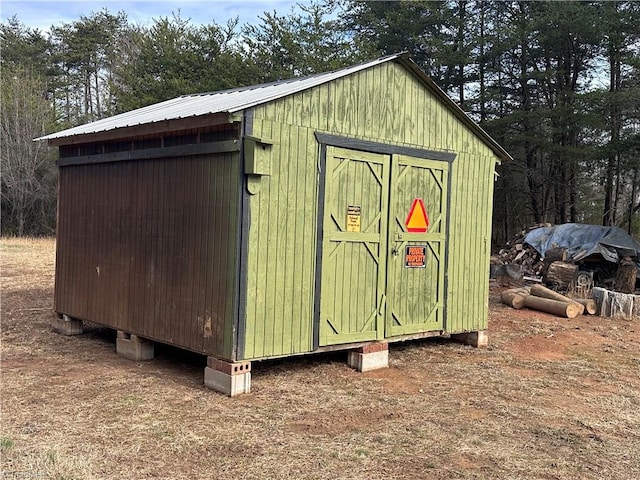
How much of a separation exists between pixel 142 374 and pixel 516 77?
1960cm

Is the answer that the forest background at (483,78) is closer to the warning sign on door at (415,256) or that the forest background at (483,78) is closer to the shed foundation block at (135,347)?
the warning sign on door at (415,256)

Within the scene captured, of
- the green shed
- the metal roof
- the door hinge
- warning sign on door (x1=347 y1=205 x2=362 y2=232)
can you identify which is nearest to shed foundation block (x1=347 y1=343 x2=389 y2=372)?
the green shed

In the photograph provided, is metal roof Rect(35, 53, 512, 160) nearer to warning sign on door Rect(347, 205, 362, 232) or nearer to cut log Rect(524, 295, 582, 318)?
warning sign on door Rect(347, 205, 362, 232)

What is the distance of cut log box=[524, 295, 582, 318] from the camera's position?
10.4 m

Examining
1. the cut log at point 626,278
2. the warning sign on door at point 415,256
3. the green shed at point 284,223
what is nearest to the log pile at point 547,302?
the cut log at point 626,278

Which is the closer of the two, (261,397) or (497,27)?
(261,397)

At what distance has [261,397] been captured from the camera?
5523 mm

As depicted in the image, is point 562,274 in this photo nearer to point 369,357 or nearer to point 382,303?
point 382,303

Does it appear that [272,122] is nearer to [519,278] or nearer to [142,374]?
[142,374]

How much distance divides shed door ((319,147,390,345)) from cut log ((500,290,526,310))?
525 centimetres

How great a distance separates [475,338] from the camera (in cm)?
805

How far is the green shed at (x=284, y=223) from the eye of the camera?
566cm

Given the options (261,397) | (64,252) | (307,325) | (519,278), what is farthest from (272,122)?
(519,278)

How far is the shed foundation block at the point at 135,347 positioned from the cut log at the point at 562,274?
9.31m
